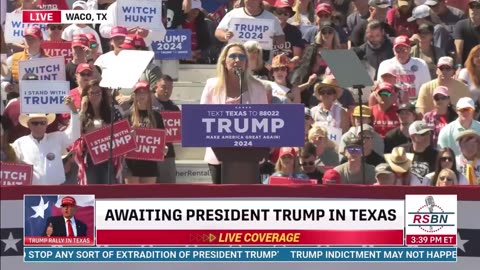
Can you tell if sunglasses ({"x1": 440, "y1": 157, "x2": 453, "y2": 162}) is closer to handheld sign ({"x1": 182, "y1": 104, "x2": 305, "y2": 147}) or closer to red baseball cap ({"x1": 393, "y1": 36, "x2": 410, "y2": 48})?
handheld sign ({"x1": 182, "y1": 104, "x2": 305, "y2": 147})

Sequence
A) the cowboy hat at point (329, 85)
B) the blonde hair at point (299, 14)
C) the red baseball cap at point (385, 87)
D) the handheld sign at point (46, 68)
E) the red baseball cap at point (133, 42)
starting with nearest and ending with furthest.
Result: the handheld sign at point (46, 68) < the red baseball cap at point (385, 87) < the cowboy hat at point (329, 85) < the red baseball cap at point (133, 42) < the blonde hair at point (299, 14)

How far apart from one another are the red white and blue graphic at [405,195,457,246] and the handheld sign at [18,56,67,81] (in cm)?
466

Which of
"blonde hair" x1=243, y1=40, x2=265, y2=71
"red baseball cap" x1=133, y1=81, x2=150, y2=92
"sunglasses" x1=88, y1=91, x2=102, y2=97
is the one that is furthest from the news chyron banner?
"blonde hair" x1=243, y1=40, x2=265, y2=71

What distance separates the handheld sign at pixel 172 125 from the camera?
16800mm

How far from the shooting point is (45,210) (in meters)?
14.8

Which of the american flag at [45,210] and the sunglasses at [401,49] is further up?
the sunglasses at [401,49]

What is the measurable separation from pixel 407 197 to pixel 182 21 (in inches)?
259

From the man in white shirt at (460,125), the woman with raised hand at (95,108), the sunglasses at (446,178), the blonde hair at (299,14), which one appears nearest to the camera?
the sunglasses at (446,178)

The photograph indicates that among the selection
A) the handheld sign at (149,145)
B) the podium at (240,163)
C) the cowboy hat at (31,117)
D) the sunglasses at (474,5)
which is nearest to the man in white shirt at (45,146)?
the cowboy hat at (31,117)

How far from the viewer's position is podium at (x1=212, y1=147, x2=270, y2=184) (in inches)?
591

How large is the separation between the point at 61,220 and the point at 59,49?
500 centimetres

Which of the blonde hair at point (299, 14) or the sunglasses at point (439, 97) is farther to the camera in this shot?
the blonde hair at point (299, 14)

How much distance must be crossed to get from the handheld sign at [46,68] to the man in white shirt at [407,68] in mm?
3610

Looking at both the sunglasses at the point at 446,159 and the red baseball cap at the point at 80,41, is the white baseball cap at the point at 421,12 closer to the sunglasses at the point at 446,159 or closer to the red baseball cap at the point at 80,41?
the red baseball cap at the point at 80,41
